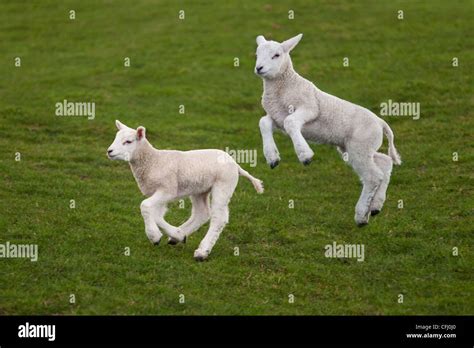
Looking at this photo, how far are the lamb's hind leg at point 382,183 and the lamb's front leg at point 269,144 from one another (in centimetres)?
193

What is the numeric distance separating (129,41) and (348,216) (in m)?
18.6

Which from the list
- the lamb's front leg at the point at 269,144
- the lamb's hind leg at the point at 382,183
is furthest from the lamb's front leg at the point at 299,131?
the lamb's hind leg at the point at 382,183

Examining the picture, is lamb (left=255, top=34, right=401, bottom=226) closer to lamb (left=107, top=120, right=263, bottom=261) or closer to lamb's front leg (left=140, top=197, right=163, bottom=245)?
lamb (left=107, top=120, right=263, bottom=261)

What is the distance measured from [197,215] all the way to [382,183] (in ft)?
10.0

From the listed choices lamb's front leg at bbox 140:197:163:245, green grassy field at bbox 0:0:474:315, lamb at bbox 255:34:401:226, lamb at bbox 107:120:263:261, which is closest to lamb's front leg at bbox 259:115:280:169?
lamb at bbox 255:34:401:226

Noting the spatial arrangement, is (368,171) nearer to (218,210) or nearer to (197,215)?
(218,210)

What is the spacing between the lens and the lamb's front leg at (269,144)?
12.5 m

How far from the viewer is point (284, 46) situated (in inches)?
515

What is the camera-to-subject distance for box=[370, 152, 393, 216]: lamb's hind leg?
1381cm

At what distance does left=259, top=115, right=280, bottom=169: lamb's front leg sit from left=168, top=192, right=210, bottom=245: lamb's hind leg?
1.67 metres

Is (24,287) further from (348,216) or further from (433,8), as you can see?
(433,8)

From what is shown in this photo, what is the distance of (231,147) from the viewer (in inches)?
879

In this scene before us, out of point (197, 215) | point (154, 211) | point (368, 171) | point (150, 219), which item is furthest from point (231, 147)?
point (150, 219)

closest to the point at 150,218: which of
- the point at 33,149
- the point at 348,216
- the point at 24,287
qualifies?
the point at 24,287
